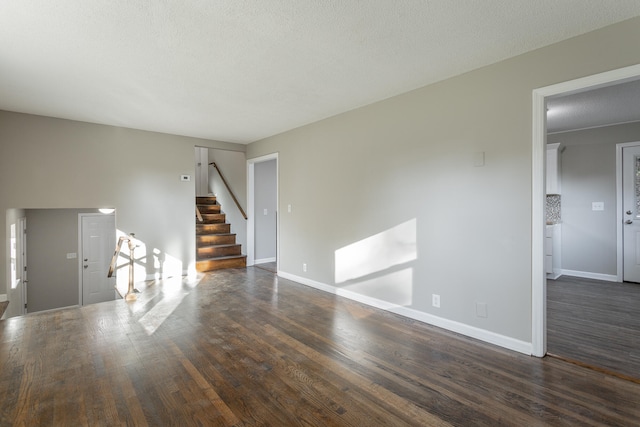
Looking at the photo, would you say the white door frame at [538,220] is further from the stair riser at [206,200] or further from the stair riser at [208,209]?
the stair riser at [206,200]

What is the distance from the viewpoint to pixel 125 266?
5.35m

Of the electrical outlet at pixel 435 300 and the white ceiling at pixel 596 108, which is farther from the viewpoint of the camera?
the white ceiling at pixel 596 108

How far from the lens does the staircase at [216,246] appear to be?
6.19 metres

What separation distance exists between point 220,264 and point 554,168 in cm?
629

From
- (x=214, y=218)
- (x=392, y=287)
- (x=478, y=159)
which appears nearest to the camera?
(x=478, y=159)

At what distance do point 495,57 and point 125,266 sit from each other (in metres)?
5.89

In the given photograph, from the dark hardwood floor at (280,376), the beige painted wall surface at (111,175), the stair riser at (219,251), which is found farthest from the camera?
the stair riser at (219,251)

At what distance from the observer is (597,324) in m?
3.27

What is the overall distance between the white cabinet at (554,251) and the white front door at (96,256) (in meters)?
8.24

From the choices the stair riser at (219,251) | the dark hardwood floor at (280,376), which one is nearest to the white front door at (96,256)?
the stair riser at (219,251)

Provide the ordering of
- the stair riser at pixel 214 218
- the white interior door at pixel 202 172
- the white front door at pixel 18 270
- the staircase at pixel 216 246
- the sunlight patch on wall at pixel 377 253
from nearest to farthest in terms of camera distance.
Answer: the sunlight patch on wall at pixel 377 253, the white front door at pixel 18 270, the staircase at pixel 216 246, the stair riser at pixel 214 218, the white interior door at pixel 202 172

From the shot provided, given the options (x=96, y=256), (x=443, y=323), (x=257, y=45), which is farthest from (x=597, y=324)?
(x=96, y=256)

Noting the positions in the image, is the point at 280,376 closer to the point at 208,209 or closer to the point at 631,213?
the point at 631,213

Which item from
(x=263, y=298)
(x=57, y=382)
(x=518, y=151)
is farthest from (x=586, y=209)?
(x=57, y=382)
